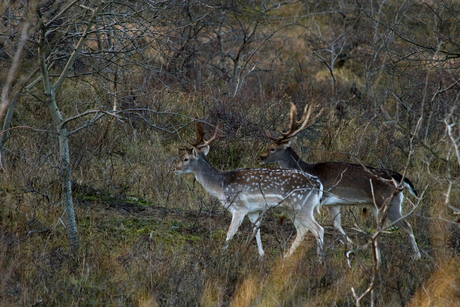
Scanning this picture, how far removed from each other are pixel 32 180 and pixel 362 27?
45.0 feet

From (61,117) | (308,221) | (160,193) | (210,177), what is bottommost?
(160,193)

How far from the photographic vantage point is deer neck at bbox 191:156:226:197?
284 inches

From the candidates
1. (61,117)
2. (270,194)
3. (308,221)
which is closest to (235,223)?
(270,194)

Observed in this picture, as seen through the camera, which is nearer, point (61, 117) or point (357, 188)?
point (61, 117)

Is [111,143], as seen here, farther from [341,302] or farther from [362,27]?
[362,27]

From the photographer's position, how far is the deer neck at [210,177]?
721 cm

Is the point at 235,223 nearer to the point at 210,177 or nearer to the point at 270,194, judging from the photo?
the point at 270,194

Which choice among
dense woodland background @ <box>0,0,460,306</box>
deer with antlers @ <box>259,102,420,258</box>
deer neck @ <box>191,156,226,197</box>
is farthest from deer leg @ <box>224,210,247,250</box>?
deer with antlers @ <box>259,102,420,258</box>

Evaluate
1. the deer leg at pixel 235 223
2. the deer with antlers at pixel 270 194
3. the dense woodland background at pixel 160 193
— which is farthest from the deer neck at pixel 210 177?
the deer leg at pixel 235 223

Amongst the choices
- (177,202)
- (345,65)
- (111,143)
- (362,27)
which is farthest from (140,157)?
(362,27)

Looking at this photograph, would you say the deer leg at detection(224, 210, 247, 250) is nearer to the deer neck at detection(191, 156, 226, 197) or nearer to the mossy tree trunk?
the deer neck at detection(191, 156, 226, 197)

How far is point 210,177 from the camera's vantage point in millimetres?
7328

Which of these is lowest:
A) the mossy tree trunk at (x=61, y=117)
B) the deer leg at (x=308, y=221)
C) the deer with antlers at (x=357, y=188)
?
the deer leg at (x=308, y=221)

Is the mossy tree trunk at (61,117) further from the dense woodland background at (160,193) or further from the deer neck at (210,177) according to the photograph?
the deer neck at (210,177)
